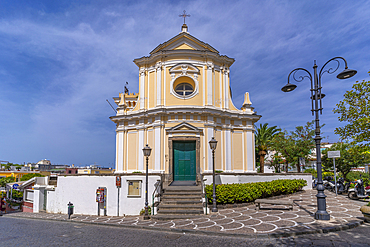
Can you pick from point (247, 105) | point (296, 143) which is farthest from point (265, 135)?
point (247, 105)

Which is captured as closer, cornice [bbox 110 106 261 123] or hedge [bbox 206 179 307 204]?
hedge [bbox 206 179 307 204]

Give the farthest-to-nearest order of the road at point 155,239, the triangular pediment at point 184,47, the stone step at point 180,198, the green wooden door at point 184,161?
the triangular pediment at point 184,47
the green wooden door at point 184,161
the stone step at point 180,198
the road at point 155,239

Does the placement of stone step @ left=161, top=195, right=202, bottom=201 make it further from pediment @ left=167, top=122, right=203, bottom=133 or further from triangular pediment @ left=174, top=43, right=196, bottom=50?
triangular pediment @ left=174, top=43, right=196, bottom=50

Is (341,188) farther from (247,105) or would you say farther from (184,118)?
(184,118)

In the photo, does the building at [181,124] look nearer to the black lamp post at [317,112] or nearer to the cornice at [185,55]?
the cornice at [185,55]

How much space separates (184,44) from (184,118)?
263 inches

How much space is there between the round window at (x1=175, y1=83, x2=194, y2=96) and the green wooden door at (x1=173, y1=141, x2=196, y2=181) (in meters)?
4.34

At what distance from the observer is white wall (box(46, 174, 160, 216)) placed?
46.4 ft

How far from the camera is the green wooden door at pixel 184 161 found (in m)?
18.4

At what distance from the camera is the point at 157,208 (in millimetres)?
12883

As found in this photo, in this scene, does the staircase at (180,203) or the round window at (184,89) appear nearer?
the staircase at (180,203)

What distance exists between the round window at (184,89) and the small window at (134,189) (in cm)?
890

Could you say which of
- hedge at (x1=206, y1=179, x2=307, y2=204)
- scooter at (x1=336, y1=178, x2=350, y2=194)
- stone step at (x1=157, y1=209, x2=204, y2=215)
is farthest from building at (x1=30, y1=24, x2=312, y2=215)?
stone step at (x1=157, y1=209, x2=204, y2=215)

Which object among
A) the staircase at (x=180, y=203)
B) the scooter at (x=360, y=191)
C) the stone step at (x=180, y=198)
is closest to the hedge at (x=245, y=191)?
the stone step at (x=180, y=198)
